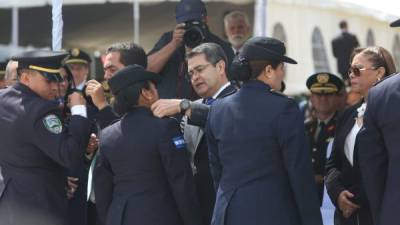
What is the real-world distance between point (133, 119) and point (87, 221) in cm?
137

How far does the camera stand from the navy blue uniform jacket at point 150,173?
436cm

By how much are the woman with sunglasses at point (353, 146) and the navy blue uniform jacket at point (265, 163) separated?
81 cm

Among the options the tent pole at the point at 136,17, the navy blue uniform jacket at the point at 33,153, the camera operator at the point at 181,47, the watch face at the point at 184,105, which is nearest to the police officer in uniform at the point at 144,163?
the watch face at the point at 184,105

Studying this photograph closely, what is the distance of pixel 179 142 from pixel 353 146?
106cm

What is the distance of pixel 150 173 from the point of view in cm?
438

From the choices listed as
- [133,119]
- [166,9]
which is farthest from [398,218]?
[166,9]

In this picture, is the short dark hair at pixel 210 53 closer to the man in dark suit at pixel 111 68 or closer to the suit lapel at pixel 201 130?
the suit lapel at pixel 201 130

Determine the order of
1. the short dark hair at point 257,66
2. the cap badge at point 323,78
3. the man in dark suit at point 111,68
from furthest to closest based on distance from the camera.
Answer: the cap badge at point 323,78 < the man in dark suit at point 111,68 < the short dark hair at point 257,66

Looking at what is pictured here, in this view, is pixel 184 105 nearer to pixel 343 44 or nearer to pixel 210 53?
pixel 210 53

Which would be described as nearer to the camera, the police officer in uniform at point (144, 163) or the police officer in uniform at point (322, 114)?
the police officer in uniform at point (144, 163)

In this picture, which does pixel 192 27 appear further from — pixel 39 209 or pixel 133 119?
pixel 39 209

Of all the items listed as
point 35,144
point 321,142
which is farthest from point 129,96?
point 321,142

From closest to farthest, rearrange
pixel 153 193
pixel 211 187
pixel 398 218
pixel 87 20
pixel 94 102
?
pixel 398 218, pixel 153 193, pixel 211 187, pixel 94 102, pixel 87 20

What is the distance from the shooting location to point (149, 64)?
568 cm
